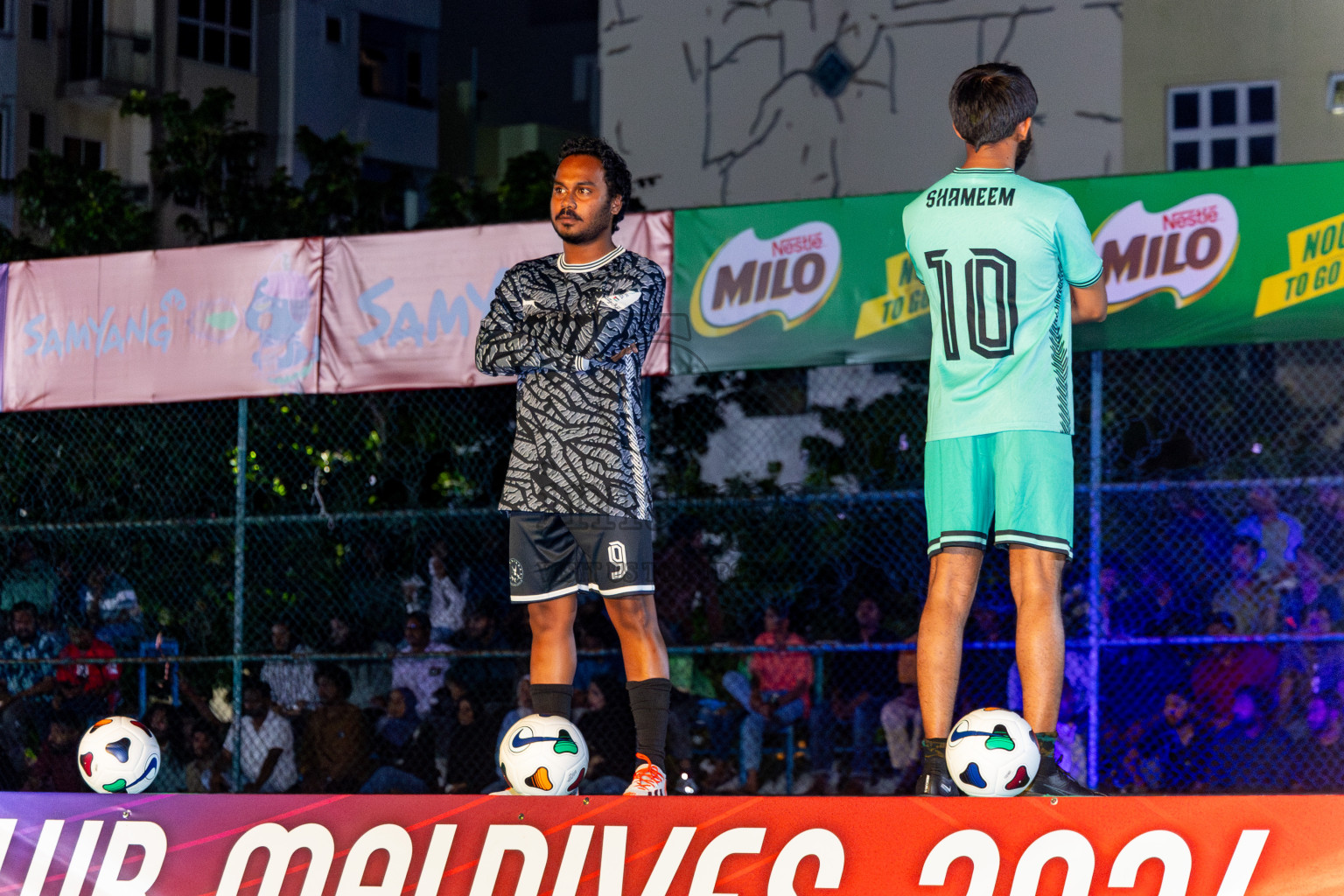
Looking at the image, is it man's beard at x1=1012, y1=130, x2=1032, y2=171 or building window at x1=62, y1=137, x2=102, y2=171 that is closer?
man's beard at x1=1012, y1=130, x2=1032, y2=171

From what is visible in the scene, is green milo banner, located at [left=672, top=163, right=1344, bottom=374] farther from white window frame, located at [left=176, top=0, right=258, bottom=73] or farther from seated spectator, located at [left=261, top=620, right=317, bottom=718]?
white window frame, located at [left=176, top=0, right=258, bottom=73]

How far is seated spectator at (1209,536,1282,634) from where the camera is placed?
7070mm

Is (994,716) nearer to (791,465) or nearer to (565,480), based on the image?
(565,480)

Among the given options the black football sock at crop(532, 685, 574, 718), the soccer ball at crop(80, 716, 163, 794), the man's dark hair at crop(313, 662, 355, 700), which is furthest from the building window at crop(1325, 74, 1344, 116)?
the soccer ball at crop(80, 716, 163, 794)

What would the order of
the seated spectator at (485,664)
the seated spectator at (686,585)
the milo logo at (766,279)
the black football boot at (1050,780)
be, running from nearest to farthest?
the black football boot at (1050,780) < the milo logo at (766,279) < the seated spectator at (686,585) < the seated spectator at (485,664)

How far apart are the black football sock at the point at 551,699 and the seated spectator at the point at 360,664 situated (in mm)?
4004

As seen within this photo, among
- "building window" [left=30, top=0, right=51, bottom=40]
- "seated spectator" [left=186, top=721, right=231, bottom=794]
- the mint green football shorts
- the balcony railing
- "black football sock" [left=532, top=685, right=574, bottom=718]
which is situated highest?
"building window" [left=30, top=0, right=51, bottom=40]

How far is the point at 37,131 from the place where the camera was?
23750mm

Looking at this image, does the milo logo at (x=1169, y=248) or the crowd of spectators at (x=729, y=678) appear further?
the crowd of spectators at (x=729, y=678)

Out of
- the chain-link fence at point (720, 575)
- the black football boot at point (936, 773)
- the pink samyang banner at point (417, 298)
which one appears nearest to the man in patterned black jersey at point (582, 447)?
the black football boot at point (936, 773)

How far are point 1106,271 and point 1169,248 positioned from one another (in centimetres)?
30

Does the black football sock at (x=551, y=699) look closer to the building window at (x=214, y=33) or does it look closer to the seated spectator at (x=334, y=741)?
the seated spectator at (x=334, y=741)

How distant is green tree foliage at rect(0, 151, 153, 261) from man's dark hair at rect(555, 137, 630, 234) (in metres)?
10.7

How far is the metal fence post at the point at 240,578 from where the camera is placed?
24.5 ft
